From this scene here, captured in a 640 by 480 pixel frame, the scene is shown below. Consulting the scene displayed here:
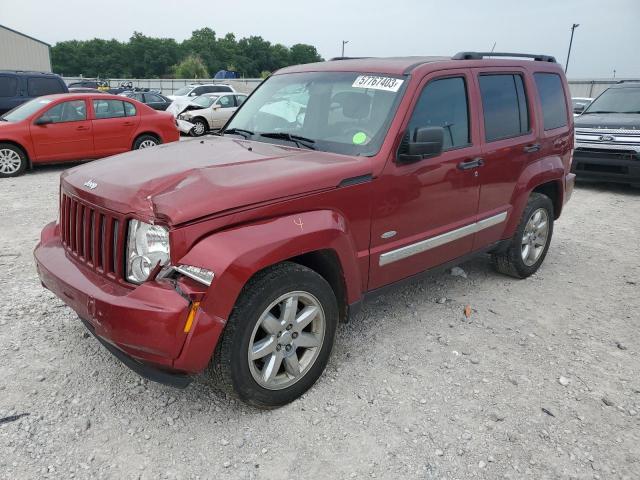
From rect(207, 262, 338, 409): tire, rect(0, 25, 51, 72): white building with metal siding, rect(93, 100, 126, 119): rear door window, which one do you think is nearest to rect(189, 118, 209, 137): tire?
rect(93, 100, 126, 119): rear door window

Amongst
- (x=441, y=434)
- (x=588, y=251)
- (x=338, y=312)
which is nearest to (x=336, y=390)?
(x=338, y=312)

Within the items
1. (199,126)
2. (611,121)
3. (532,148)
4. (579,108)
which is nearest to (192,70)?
(199,126)

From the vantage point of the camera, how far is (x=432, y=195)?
11.6 ft

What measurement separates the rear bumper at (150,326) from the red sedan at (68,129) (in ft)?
27.3

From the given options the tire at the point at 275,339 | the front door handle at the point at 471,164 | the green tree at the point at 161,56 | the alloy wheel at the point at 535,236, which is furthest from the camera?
the green tree at the point at 161,56

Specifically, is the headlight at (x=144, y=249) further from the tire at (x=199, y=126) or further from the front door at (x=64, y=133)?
the tire at (x=199, y=126)

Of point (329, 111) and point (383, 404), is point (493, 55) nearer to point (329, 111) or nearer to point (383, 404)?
point (329, 111)

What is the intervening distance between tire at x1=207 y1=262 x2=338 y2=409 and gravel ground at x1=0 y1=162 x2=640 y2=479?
172 mm

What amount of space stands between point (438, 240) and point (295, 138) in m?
1.28

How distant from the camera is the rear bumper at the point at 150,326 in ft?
7.68

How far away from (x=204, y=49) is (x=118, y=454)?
104 meters

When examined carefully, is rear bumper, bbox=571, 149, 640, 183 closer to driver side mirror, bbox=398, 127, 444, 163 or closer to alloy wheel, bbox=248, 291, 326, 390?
driver side mirror, bbox=398, 127, 444, 163

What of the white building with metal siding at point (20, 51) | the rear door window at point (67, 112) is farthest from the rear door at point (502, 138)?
the white building with metal siding at point (20, 51)

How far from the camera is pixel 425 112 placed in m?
3.50
